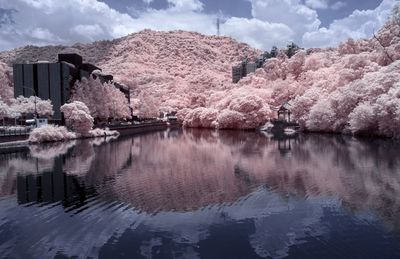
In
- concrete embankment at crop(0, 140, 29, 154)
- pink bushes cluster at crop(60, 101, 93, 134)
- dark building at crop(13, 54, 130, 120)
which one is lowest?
concrete embankment at crop(0, 140, 29, 154)

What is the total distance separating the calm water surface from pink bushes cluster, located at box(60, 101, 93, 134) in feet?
122

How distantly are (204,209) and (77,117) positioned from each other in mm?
61427

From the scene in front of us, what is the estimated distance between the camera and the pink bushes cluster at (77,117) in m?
81.9

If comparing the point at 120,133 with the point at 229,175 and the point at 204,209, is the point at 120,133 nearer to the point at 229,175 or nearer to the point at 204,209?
the point at 229,175

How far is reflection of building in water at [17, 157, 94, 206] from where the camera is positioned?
93.8 feet

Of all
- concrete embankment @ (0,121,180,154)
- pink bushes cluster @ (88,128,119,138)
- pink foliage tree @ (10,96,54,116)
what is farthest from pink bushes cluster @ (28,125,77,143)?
pink foliage tree @ (10,96,54,116)

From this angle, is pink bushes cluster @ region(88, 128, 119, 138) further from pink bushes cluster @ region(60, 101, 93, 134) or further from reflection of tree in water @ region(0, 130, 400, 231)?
reflection of tree in water @ region(0, 130, 400, 231)

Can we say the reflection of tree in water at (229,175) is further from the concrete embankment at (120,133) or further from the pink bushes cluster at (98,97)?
the pink bushes cluster at (98,97)

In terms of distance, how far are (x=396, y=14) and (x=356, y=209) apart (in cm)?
6734

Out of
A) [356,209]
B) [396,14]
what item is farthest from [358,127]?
[356,209]

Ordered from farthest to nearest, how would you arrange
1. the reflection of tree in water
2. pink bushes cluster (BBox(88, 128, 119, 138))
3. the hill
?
pink bushes cluster (BBox(88, 128, 119, 138)), the hill, the reflection of tree in water

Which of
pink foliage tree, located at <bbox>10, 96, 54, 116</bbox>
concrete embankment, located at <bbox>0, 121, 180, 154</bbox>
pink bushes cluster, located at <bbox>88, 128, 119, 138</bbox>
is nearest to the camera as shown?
concrete embankment, located at <bbox>0, 121, 180, 154</bbox>

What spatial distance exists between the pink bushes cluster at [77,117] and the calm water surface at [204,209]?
122 feet

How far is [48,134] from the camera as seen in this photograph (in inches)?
2805
